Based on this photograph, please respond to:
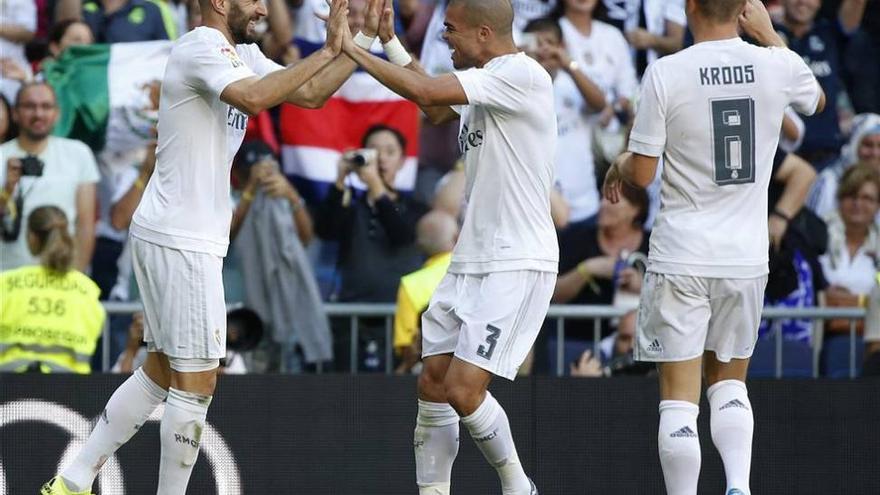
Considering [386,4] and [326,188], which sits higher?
[386,4]

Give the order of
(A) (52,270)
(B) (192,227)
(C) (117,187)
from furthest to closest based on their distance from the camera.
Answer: (C) (117,187) < (A) (52,270) < (B) (192,227)

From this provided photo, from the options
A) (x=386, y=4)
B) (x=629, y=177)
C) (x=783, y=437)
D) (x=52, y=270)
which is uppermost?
(x=386, y=4)

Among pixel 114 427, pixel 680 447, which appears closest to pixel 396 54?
pixel 114 427

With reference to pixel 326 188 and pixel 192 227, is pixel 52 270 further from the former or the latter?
pixel 192 227

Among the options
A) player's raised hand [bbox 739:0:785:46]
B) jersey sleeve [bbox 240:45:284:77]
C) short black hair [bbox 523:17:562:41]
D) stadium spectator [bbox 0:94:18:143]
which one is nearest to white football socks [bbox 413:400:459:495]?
jersey sleeve [bbox 240:45:284:77]

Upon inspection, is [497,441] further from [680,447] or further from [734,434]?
[734,434]

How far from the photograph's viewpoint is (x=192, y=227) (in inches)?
279

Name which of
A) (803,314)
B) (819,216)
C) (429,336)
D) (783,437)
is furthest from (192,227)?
(819,216)

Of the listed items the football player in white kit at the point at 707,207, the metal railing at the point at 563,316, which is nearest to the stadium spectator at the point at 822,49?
the metal railing at the point at 563,316

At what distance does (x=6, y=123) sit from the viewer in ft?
35.1

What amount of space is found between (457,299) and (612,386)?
1.73 meters

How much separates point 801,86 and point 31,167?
17.7ft

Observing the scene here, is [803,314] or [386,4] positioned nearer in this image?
[386,4]

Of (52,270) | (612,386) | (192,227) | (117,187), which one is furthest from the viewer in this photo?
(117,187)
